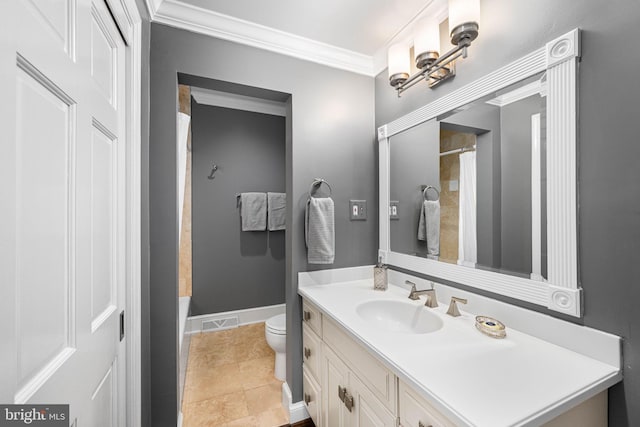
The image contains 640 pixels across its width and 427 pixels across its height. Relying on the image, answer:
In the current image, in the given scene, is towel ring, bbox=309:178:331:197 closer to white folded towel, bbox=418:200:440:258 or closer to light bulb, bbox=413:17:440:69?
white folded towel, bbox=418:200:440:258

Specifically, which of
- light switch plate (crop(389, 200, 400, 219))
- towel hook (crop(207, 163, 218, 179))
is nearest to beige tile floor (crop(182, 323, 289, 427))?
light switch plate (crop(389, 200, 400, 219))

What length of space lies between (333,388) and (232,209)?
7.10ft

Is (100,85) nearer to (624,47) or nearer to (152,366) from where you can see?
(152,366)

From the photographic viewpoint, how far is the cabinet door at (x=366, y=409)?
2.95 ft

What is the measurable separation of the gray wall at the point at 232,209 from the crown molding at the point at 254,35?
57.5 inches

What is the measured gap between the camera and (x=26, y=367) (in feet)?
1.68

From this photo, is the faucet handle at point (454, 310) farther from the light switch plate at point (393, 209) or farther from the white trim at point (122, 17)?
the white trim at point (122, 17)

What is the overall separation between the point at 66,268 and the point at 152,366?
3.23 ft

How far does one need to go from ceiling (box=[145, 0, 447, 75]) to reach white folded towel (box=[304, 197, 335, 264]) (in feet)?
3.14

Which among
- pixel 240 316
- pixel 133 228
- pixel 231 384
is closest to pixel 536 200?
pixel 133 228

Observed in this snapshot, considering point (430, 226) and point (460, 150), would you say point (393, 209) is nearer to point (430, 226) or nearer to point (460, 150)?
point (430, 226)

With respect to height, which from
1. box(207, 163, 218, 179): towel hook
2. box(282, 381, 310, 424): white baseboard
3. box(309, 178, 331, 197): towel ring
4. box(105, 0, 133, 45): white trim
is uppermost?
box(105, 0, 133, 45): white trim

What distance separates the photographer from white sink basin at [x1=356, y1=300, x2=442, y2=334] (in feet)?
4.17

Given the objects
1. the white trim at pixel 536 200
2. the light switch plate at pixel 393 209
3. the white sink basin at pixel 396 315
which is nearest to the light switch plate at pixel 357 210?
the light switch plate at pixel 393 209
